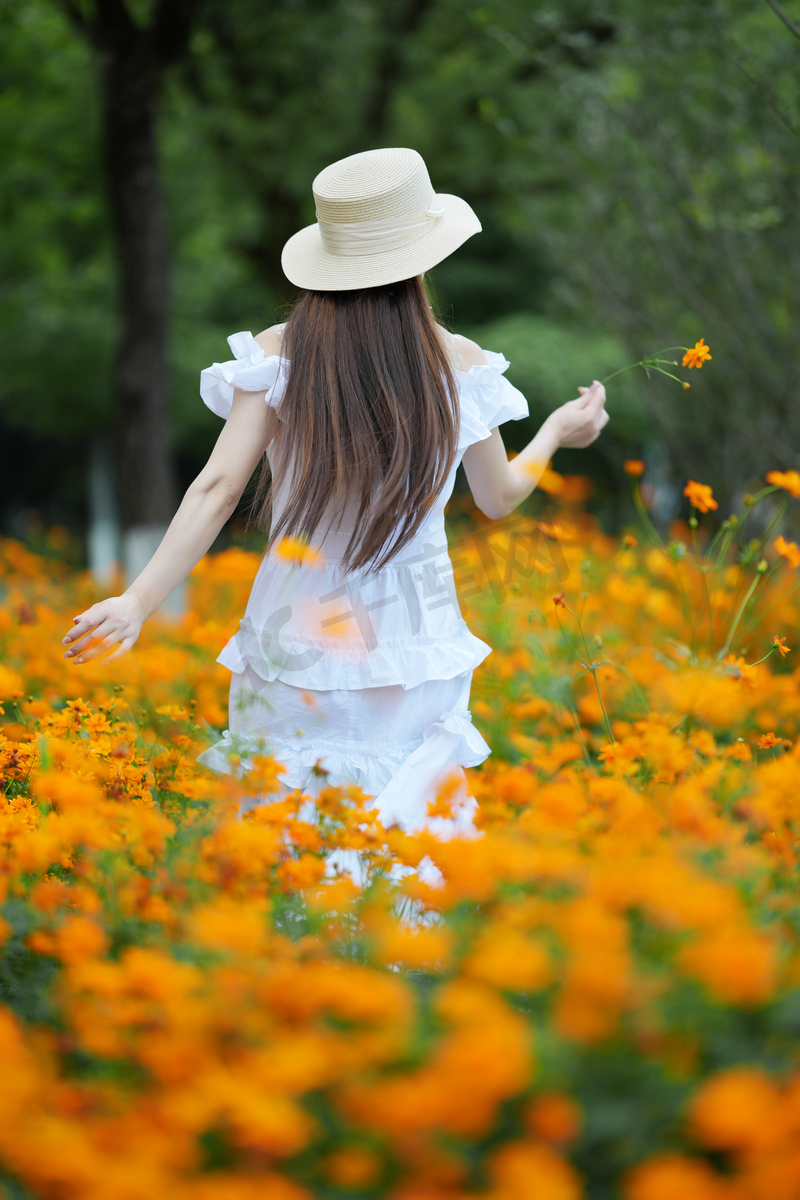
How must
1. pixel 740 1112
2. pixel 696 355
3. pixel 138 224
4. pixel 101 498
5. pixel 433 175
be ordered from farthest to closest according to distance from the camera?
pixel 101 498 < pixel 433 175 < pixel 138 224 < pixel 696 355 < pixel 740 1112

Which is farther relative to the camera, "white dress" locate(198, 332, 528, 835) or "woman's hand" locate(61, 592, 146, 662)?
"white dress" locate(198, 332, 528, 835)

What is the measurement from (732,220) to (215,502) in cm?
356

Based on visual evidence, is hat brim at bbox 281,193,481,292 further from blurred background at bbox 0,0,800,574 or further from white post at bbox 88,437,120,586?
white post at bbox 88,437,120,586

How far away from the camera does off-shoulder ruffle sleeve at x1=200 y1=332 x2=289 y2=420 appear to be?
1.81m

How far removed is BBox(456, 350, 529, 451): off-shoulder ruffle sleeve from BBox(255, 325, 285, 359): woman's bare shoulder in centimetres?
34

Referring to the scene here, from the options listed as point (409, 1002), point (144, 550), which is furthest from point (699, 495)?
point (144, 550)

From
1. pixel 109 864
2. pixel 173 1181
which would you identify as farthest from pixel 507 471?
pixel 173 1181

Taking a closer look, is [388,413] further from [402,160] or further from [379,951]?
[379,951]

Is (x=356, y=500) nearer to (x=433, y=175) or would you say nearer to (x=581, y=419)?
(x=581, y=419)

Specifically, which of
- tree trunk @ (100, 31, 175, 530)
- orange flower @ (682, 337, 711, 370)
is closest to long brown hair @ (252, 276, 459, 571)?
orange flower @ (682, 337, 711, 370)

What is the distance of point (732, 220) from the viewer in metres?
4.50

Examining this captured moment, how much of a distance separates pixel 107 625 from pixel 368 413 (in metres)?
0.58

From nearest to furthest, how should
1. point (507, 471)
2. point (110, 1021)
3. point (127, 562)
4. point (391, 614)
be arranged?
1. point (110, 1021)
2. point (391, 614)
3. point (507, 471)
4. point (127, 562)

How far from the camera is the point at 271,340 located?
6.23ft
